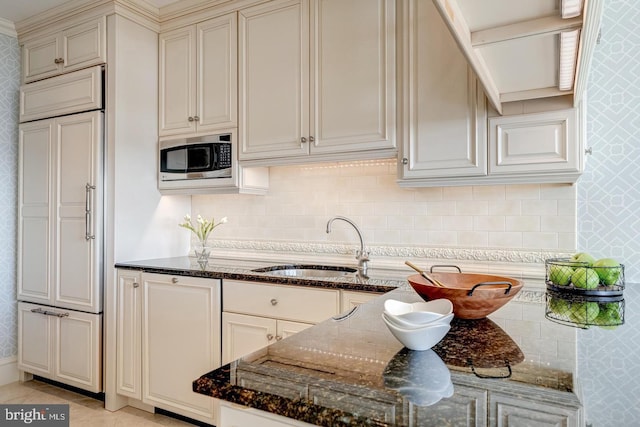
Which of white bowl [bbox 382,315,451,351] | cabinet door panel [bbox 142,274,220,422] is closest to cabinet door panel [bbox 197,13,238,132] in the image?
cabinet door panel [bbox 142,274,220,422]

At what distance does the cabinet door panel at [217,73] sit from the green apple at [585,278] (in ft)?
6.64

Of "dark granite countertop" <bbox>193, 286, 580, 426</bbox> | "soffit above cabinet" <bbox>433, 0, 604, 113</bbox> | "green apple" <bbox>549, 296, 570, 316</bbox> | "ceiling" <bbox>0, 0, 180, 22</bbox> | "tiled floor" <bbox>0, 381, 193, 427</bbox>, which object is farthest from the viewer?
"ceiling" <bbox>0, 0, 180, 22</bbox>

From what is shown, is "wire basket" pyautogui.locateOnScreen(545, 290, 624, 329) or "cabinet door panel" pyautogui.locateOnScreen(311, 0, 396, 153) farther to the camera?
"cabinet door panel" pyautogui.locateOnScreen(311, 0, 396, 153)

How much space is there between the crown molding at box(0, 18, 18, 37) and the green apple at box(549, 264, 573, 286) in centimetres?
387

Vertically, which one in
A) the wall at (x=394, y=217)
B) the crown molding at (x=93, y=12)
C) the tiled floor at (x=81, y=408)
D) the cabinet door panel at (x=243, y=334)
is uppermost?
the crown molding at (x=93, y=12)

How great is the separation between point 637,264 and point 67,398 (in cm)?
353

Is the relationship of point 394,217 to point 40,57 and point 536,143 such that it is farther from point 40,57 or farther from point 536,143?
point 40,57

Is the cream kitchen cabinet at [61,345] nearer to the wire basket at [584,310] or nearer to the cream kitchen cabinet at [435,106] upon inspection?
the cream kitchen cabinet at [435,106]

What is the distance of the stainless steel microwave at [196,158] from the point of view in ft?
8.91

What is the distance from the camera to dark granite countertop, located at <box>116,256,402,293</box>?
6.55 ft

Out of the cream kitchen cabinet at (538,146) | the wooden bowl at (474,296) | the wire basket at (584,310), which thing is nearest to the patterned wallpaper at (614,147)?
the cream kitchen cabinet at (538,146)

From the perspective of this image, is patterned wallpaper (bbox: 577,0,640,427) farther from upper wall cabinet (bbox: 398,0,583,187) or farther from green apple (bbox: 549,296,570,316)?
green apple (bbox: 549,296,570,316)

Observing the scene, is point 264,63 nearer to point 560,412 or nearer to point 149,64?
point 149,64

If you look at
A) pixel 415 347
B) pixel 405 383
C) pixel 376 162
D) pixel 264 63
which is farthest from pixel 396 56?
pixel 405 383
